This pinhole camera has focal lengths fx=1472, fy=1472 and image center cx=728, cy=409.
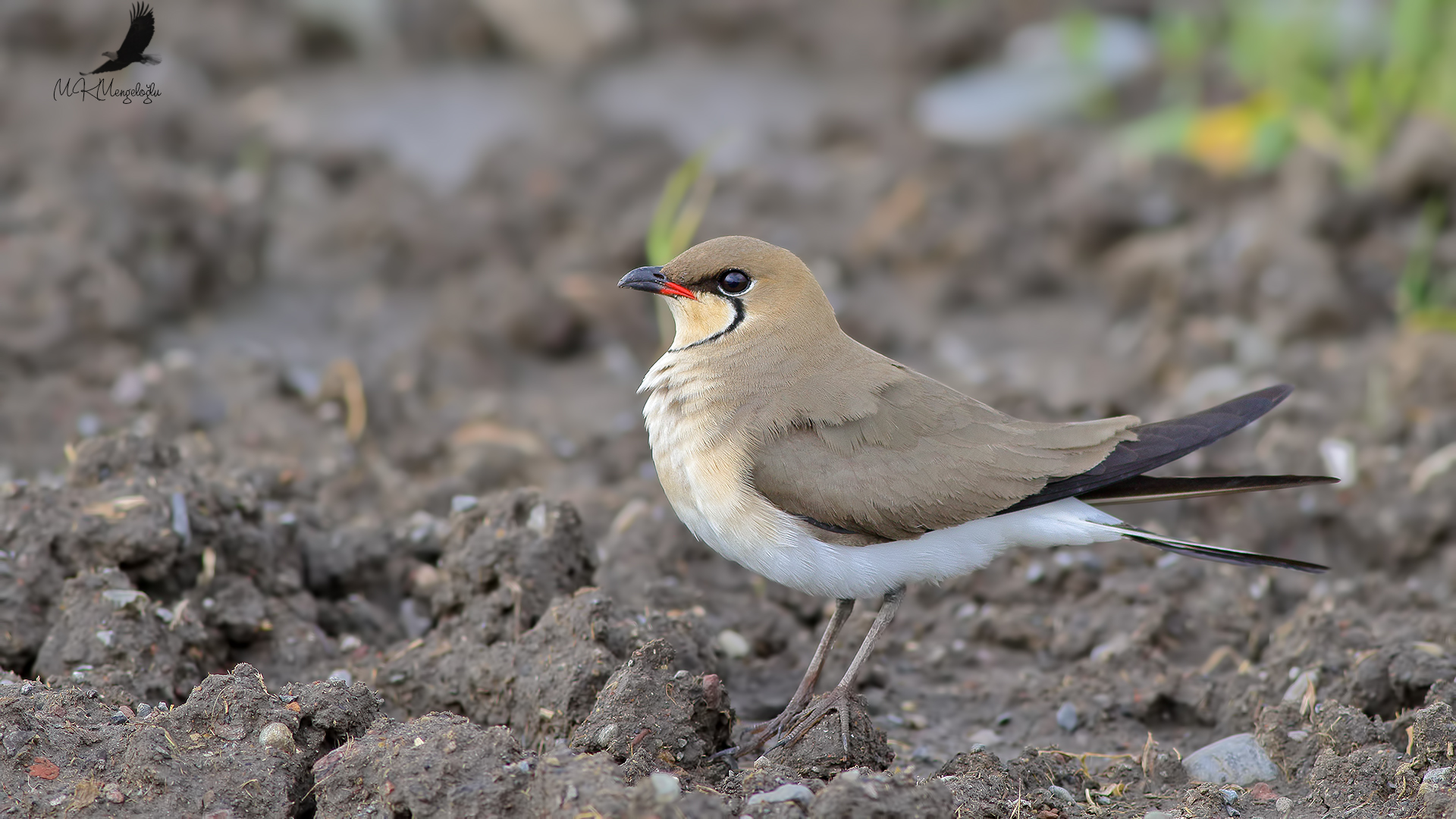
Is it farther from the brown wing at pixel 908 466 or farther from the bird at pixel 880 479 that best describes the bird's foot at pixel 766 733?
the brown wing at pixel 908 466

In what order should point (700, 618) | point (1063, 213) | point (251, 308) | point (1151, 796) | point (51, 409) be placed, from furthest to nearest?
1. point (1063, 213)
2. point (251, 308)
3. point (51, 409)
4. point (700, 618)
5. point (1151, 796)

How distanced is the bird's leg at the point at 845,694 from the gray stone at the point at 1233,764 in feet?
→ 2.75

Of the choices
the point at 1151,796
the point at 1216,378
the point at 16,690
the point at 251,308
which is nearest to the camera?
the point at 16,690

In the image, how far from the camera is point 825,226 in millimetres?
7727

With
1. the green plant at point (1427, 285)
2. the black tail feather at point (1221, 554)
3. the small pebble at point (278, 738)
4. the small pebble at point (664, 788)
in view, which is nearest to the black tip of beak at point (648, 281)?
the black tail feather at point (1221, 554)

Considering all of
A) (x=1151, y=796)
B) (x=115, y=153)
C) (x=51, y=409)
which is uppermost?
(x=115, y=153)

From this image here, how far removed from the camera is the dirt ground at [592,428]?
3361 millimetres

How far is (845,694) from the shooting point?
3.66 meters

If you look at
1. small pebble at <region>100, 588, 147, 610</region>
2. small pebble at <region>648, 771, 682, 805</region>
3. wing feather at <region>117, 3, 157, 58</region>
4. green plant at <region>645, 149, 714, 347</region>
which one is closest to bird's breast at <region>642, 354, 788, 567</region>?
green plant at <region>645, 149, 714, 347</region>

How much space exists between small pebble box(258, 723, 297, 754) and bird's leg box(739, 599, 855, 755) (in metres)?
1.18

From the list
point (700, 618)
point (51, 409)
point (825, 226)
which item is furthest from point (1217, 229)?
point (51, 409)

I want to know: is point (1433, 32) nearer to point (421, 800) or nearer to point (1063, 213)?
point (1063, 213)

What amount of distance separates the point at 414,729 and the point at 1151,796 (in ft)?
5.88

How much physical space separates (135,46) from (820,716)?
22.4 ft
